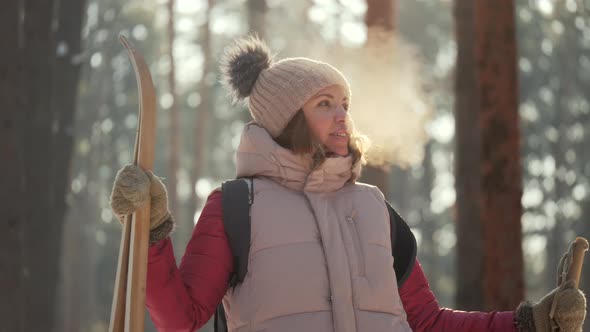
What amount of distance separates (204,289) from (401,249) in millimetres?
764

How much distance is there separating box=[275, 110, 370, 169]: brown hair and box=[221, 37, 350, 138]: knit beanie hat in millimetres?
25

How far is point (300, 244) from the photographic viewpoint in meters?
3.91

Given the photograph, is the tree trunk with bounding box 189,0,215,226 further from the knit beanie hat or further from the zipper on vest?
the zipper on vest

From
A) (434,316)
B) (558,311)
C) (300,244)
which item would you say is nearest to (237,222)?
(300,244)

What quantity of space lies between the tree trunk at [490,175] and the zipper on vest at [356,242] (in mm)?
6708

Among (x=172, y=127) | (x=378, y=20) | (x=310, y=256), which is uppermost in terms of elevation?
(x=378, y=20)

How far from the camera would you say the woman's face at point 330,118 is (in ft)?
13.6

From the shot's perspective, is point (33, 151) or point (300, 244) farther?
point (33, 151)

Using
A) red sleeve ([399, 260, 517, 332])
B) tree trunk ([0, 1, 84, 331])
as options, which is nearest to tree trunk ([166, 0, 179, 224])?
tree trunk ([0, 1, 84, 331])

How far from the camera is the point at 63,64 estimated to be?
10.6 m

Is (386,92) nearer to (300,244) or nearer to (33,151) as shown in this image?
(33,151)

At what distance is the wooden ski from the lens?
3.69 m

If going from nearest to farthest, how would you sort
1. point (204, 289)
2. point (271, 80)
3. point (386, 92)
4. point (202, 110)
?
point (204, 289), point (271, 80), point (386, 92), point (202, 110)

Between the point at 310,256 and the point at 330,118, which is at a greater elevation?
the point at 330,118
